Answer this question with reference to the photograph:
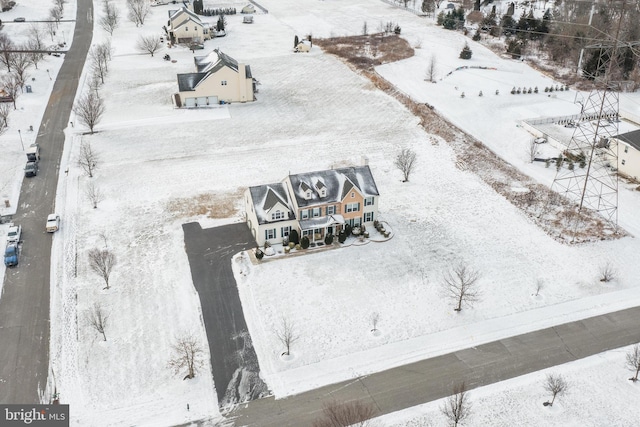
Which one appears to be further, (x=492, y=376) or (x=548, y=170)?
(x=548, y=170)

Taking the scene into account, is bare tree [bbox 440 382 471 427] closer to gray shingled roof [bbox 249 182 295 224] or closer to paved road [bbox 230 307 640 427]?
paved road [bbox 230 307 640 427]

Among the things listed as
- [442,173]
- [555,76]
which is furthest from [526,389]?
[555,76]

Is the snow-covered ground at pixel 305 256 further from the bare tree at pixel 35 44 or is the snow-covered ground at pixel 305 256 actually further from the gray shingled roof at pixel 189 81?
the bare tree at pixel 35 44

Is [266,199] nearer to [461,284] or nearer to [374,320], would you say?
[374,320]

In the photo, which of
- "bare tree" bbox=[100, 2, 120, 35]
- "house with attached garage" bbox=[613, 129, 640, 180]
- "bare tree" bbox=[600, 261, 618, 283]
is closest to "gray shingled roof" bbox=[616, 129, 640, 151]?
"house with attached garage" bbox=[613, 129, 640, 180]

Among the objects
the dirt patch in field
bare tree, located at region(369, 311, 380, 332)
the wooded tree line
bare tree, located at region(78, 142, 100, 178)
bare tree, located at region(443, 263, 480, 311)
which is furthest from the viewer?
the dirt patch in field

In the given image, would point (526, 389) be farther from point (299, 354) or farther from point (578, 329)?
point (299, 354)
